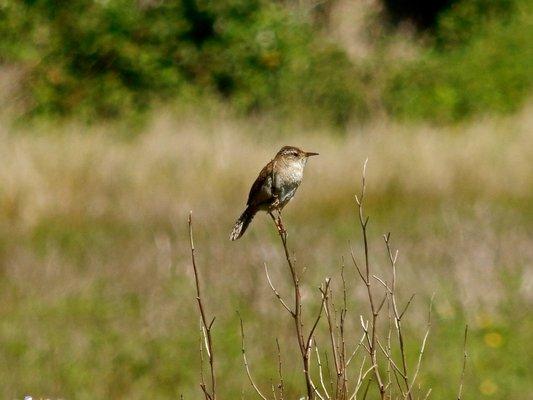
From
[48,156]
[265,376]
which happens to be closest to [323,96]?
[48,156]

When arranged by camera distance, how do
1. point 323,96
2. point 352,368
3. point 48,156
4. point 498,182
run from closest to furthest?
point 352,368, point 48,156, point 498,182, point 323,96

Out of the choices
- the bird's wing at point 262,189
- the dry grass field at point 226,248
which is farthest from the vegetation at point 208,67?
the bird's wing at point 262,189

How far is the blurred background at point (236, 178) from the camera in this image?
773cm

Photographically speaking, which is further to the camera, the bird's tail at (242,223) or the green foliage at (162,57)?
the green foliage at (162,57)

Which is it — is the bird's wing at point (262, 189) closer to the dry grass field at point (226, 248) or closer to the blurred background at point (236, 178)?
the blurred background at point (236, 178)

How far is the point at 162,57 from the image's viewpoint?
17453mm

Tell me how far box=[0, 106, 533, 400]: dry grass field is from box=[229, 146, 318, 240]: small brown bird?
2.88m

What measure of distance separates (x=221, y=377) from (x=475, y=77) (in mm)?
13767

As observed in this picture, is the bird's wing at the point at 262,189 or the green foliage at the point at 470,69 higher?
the bird's wing at the point at 262,189

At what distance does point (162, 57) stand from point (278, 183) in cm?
1369

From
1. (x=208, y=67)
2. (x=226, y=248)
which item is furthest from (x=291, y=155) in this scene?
(x=208, y=67)

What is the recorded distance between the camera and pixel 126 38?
55.8ft

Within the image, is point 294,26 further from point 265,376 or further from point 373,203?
point 265,376

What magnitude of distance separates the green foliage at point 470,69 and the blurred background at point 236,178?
0.04 meters
